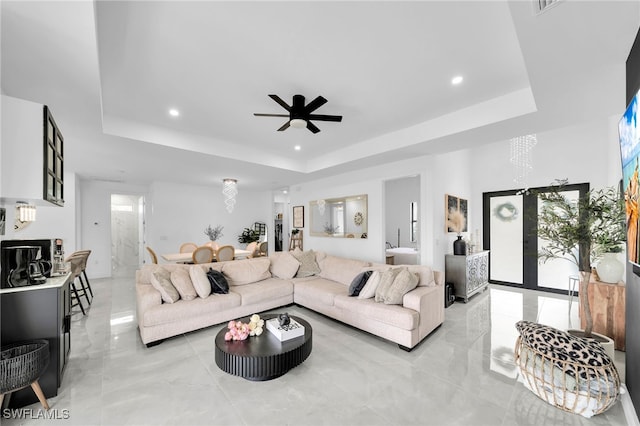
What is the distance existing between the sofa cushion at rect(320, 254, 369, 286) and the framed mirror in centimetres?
108

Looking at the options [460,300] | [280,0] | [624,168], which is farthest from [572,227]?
[280,0]

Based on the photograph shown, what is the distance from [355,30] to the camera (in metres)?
1.91

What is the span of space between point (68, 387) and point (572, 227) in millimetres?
4832

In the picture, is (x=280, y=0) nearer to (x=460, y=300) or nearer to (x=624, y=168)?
(x=624, y=168)

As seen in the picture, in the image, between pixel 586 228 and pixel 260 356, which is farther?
pixel 586 228

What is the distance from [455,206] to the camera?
523cm

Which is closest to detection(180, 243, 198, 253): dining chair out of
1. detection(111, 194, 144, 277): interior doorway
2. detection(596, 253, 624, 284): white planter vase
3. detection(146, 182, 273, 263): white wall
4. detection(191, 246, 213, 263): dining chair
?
detection(146, 182, 273, 263): white wall

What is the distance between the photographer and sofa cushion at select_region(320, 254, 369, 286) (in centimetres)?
428

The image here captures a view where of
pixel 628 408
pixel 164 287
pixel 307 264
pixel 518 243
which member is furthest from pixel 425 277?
pixel 518 243

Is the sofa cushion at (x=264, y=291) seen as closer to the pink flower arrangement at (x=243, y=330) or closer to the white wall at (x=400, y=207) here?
the pink flower arrangement at (x=243, y=330)

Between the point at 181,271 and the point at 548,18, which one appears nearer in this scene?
the point at 548,18

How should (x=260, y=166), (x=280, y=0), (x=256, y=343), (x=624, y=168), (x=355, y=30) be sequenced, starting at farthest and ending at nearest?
(x=260, y=166) → (x=256, y=343) → (x=624, y=168) → (x=355, y=30) → (x=280, y=0)

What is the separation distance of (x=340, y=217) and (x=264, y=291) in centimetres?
262

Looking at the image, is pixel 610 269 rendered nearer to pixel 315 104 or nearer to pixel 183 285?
pixel 315 104
